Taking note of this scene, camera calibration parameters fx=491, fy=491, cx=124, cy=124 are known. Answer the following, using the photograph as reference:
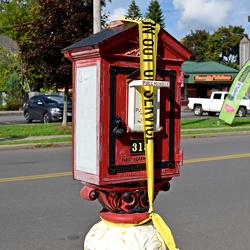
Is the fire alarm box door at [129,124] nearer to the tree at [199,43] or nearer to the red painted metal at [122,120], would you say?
the red painted metal at [122,120]

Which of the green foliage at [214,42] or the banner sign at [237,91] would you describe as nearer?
the banner sign at [237,91]

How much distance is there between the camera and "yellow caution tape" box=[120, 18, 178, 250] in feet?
9.72

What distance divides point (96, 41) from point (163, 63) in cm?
49

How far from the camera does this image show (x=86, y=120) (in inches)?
119

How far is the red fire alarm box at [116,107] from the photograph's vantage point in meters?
2.91

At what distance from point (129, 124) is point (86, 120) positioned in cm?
27

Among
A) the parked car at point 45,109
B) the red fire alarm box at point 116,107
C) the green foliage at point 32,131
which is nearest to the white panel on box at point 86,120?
the red fire alarm box at point 116,107

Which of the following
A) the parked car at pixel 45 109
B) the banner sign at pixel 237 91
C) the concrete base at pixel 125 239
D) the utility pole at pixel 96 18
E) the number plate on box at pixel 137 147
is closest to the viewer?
the concrete base at pixel 125 239

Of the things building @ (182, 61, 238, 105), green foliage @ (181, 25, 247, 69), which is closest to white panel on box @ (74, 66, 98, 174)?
building @ (182, 61, 238, 105)

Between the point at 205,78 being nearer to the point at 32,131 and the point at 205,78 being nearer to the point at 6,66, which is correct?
the point at 6,66

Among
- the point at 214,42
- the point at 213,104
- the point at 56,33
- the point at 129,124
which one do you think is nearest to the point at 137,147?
the point at 129,124

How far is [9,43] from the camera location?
6431 cm

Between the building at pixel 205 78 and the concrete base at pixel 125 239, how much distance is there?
45.8 meters

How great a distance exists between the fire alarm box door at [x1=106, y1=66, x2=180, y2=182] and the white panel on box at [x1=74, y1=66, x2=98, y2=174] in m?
0.11
